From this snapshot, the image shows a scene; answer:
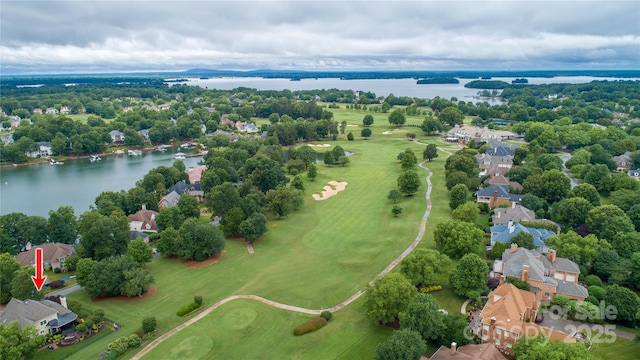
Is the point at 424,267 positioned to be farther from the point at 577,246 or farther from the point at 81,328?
the point at 81,328

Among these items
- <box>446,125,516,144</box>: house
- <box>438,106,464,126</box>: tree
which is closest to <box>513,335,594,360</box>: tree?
<box>446,125,516,144</box>: house

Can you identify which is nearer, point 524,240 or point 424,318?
point 424,318

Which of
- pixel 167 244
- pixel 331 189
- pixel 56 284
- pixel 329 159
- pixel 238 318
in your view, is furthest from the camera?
pixel 329 159

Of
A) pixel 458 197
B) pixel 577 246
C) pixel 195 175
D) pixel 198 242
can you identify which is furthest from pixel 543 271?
pixel 195 175

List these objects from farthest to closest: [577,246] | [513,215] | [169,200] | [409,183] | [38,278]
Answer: [409,183] → [169,200] → [513,215] → [577,246] → [38,278]

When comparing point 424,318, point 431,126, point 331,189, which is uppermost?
point 431,126
